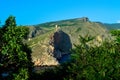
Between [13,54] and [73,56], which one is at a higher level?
[13,54]

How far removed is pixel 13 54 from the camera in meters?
56.3

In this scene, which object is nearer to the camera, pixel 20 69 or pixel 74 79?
pixel 20 69

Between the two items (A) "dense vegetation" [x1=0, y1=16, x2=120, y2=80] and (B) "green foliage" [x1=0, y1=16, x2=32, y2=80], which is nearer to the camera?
(B) "green foliage" [x1=0, y1=16, x2=32, y2=80]

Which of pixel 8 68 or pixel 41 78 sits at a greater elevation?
pixel 8 68

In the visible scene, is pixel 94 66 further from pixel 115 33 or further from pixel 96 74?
pixel 115 33

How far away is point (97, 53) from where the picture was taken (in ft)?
242

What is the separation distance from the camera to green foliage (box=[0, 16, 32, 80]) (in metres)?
56.0

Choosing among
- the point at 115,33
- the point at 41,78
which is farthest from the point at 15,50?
the point at 115,33

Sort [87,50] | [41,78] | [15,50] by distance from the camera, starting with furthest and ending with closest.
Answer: [41,78] < [87,50] < [15,50]

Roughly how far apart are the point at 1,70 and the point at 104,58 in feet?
61.7

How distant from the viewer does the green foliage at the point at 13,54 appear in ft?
184

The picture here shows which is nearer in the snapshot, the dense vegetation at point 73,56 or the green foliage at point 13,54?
the green foliage at point 13,54

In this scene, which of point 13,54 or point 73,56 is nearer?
point 13,54

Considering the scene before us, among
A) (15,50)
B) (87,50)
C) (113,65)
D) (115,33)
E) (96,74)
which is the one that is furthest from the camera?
(115,33)
